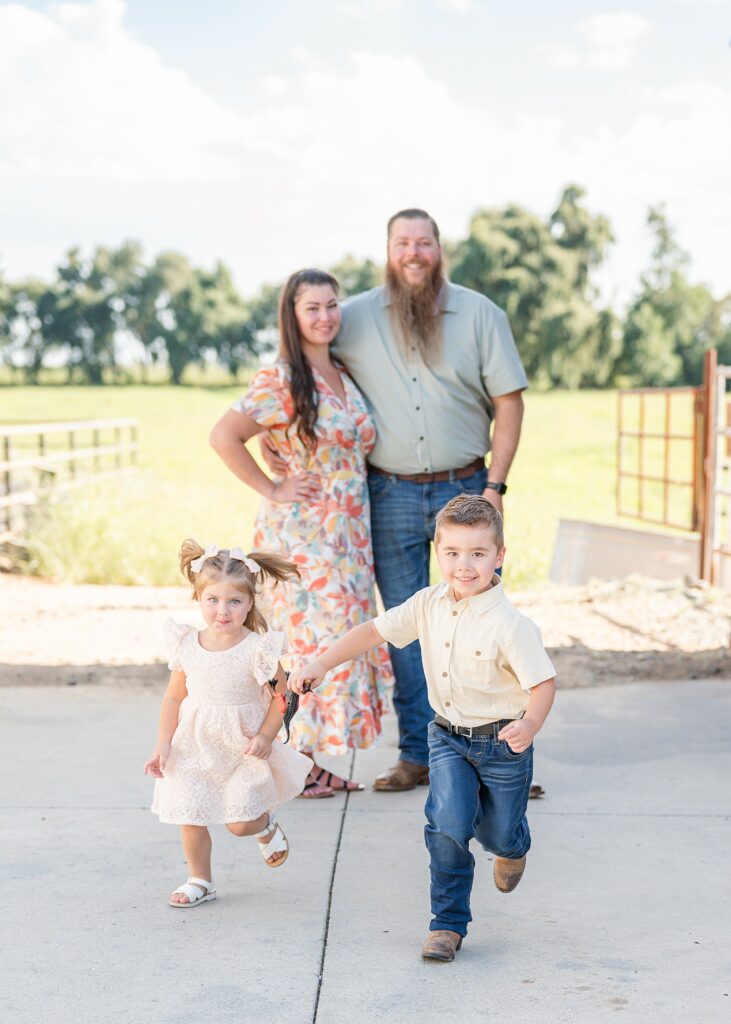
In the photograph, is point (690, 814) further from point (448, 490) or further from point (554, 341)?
point (554, 341)

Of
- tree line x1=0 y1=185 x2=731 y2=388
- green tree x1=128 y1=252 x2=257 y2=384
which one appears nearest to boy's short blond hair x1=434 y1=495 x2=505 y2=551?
tree line x1=0 y1=185 x2=731 y2=388

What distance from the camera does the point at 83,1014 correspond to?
2.64 metres

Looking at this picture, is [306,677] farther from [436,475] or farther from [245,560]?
[436,475]

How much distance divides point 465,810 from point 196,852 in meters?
0.76

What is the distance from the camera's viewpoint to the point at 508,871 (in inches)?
122

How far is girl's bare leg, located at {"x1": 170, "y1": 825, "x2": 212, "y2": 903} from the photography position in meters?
3.23

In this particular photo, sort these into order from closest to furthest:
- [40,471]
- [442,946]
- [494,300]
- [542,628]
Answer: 1. [442,946]
2. [542,628]
3. [40,471]
4. [494,300]

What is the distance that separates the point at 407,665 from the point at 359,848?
844 mm

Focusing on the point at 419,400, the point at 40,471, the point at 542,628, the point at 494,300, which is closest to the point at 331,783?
the point at 419,400

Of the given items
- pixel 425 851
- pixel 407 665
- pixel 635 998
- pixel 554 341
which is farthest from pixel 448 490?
pixel 554 341

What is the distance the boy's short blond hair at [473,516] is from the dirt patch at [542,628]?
10.6 feet

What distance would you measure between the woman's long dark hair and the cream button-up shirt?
1.26 m

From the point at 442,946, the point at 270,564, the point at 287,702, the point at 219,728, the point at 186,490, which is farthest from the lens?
the point at 186,490

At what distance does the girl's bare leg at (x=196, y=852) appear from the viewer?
10.6 feet
